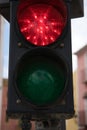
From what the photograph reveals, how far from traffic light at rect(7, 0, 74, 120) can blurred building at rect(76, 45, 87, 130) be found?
2889 centimetres

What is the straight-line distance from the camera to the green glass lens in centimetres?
205

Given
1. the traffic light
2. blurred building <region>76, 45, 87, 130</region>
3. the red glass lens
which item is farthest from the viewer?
blurred building <region>76, 45, 87, 130</region>

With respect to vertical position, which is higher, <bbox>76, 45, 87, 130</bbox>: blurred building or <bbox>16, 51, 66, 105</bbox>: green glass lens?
<bbox>76, 45, 87, 130</bbox>: blurred building

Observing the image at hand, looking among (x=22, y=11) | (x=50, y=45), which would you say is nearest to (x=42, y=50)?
(x=50, y=45)

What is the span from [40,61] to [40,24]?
18 cm

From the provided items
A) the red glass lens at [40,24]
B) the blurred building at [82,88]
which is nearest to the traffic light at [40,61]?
the red glass lens at [40,24]

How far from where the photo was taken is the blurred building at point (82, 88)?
31109 mm

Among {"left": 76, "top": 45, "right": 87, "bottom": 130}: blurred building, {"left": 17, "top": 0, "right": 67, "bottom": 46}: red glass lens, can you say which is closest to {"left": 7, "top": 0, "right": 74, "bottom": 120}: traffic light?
{"left": 17, "top": 0, "right": 67, "bottom": 46}: red glass lens

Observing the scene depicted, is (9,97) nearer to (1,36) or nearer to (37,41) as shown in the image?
(37,41)

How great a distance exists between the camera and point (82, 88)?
1243 inches

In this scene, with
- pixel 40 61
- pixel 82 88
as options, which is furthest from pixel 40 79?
pixel 82 88

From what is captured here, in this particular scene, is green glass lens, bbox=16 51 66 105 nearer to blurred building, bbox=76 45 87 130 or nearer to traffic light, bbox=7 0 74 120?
traffic light, bbox=7 0 74 120

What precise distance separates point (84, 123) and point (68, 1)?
2927 centimetres

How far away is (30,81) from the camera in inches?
82.0
